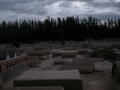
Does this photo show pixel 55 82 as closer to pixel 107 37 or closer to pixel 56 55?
pixel 56 55

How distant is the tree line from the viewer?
2624 inches

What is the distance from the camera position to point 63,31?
69.8 meters

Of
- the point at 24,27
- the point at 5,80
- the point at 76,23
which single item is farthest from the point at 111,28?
the point at 5,80

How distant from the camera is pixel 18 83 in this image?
7.41 metres

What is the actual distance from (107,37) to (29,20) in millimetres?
35940

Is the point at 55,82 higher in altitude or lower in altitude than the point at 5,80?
higher

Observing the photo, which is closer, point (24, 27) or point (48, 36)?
point (48, 36)

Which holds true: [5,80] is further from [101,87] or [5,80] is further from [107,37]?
[107,37]

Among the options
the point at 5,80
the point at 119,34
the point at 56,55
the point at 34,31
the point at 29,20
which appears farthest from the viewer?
the point at 29,20

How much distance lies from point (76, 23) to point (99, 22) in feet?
29.4

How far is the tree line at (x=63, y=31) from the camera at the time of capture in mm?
66637

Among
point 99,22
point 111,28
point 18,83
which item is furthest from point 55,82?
point 99,22

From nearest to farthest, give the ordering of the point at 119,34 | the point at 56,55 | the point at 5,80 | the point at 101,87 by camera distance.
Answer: the point at 101,87, the point at 5,80, the point at 56,55, the point at 119,34

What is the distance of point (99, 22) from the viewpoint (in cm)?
7775
